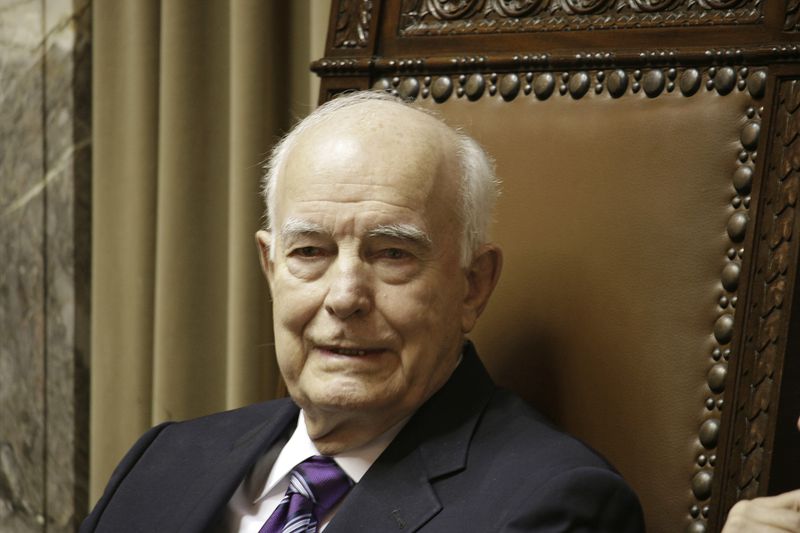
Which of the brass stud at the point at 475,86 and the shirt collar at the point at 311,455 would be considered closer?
the shirt collar at the point at 311,455

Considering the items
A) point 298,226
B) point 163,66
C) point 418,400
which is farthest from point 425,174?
point 163,66

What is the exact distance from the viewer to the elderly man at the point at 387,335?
1715mm

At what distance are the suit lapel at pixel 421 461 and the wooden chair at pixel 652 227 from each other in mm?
152

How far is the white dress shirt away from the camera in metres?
1.84

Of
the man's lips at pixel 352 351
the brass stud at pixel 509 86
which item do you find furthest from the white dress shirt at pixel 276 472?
the brass stud at pixel 509 86

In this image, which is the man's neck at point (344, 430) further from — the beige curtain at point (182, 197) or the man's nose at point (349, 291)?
the beige curtain at point (182, 197)

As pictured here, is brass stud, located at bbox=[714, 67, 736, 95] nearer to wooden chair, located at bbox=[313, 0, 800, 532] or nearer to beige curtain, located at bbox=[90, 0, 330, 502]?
wooden chair, located at bbox=[313, 0, 800, 532]

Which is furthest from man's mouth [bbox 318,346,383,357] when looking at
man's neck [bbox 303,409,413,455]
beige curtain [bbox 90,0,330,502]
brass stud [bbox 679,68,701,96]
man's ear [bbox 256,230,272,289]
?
beige curtain [bbox 90,0,330,502]

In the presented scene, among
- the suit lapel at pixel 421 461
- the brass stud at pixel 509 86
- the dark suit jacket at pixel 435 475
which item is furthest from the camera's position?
the brass stud at pixel 509 86

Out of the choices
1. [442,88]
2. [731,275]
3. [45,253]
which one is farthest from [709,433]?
[45,253]

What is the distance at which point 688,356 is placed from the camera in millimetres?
Answer: 1821

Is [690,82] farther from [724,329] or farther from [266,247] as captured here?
[266,247]

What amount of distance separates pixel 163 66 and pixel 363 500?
1509mm

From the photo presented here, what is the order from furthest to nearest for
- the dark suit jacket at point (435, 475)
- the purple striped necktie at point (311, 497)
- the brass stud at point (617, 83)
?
1. the brass stud at point (617, 83)
2. the purple striped necktie at point (311, 497)
3. the dark suit jacket at point (435, 475)
